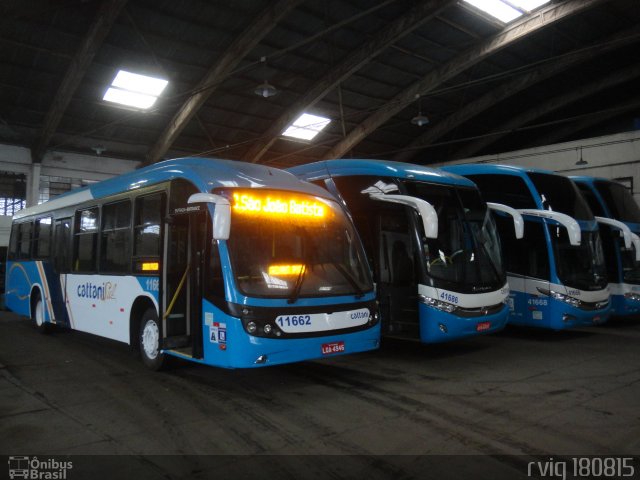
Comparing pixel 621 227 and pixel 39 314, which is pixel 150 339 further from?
pixel 621 227

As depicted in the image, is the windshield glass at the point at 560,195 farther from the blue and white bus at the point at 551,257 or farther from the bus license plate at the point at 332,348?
the bus license plate at the point at 332,348

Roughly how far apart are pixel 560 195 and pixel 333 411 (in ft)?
25.5

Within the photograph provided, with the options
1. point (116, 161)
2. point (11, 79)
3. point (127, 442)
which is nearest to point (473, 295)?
point (127, 442)

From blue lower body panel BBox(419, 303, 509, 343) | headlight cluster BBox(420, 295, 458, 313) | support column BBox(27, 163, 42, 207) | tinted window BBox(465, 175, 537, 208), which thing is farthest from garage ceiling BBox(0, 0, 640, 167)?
headlight cluster BBox(420, 295, 458, 313)

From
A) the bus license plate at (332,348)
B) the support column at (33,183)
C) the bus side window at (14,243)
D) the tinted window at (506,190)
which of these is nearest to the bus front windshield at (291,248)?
the bus license plate at (332,348)

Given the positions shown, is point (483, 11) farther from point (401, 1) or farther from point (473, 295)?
point (473, 295)

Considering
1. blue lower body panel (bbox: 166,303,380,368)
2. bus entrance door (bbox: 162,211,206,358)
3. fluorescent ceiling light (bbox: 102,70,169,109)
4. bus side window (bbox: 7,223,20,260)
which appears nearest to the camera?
blue lower body panel (bbox: 166,303,380,368)

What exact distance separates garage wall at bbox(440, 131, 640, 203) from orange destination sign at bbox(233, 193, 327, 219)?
53.8 ft

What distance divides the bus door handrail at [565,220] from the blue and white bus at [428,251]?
3.10 ft

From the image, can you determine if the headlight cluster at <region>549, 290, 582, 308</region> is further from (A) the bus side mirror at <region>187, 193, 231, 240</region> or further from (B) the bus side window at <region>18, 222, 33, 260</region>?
(B) the bus side window at <region>18, 222, 33, 260</region>

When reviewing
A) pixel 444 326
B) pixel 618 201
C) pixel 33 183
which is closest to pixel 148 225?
pixel 444 326

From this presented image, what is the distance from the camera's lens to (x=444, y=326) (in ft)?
25.2

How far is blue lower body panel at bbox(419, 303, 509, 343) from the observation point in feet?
25.2

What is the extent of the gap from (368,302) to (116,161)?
67.7ft
